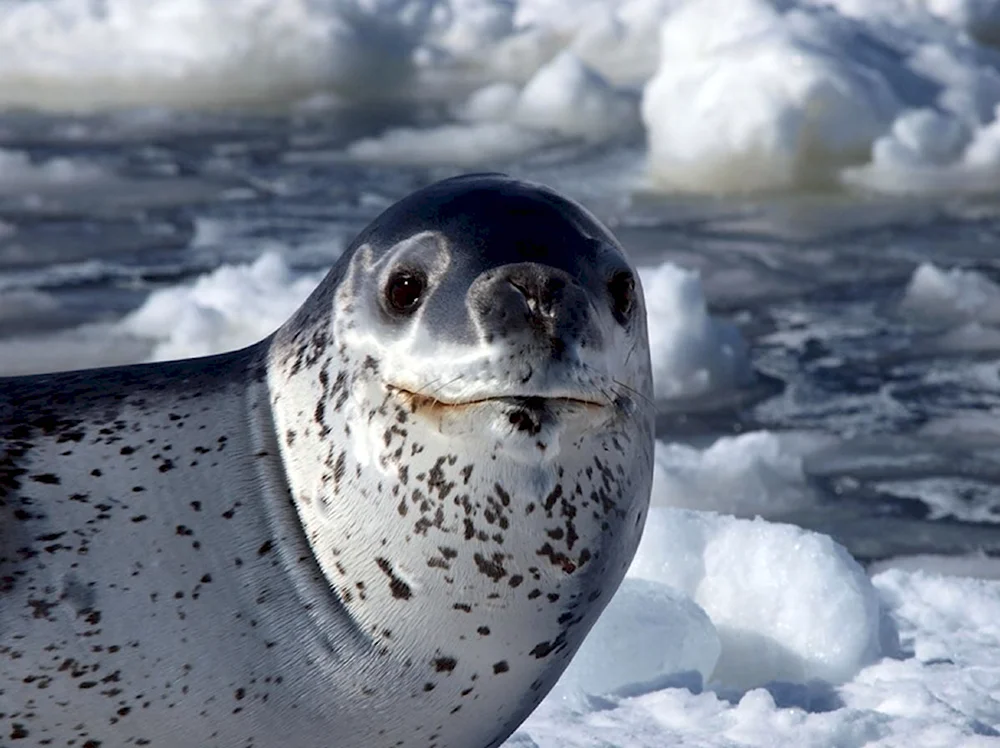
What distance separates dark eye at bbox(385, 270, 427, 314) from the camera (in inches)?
76.1

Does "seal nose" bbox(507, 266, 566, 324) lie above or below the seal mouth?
above

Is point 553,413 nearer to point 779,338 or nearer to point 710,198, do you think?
point 779,338

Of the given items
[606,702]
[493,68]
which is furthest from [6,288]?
[493,68]

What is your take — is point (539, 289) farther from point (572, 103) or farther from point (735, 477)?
point (572, 103)

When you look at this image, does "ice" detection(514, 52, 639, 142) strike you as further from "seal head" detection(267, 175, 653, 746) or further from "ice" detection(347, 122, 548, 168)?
"seal head" detection(267, 175, 653, 746)

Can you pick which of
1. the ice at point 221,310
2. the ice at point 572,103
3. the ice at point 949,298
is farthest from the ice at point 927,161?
the ice at point 221,310

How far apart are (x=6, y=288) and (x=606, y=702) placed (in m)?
4.22

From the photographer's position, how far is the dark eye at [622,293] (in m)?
1.98

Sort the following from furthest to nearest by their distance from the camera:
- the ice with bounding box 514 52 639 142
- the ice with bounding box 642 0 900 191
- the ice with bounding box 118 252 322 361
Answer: the ice with bounding box 514 52 639 142, the ice with bounding box 642 0 900 191, the ice with bounding box 118 252 322 361

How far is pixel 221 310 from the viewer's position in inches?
218

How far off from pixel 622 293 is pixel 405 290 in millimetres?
264

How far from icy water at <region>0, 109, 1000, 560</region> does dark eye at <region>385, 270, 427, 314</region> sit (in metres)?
2.43

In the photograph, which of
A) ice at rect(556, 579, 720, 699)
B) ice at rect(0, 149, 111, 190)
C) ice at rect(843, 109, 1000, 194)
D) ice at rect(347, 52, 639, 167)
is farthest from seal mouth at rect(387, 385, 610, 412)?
ice at rect(347, 52, 639, 167)

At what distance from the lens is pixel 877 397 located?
5.27 meters
